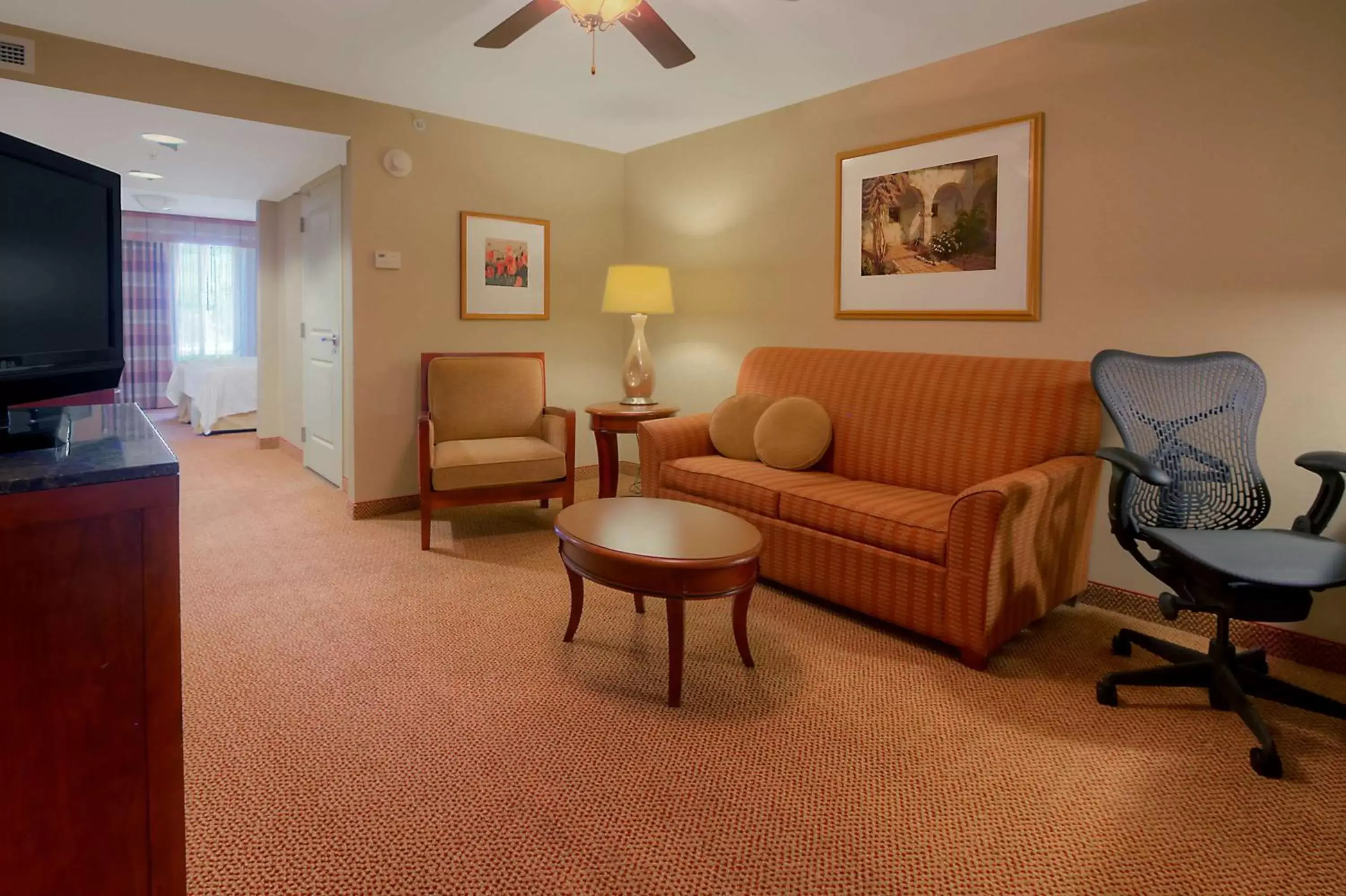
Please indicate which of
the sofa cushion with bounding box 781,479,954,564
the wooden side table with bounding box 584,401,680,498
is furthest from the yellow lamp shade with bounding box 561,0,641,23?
the wooden side table with bounding box 584,401,680,498

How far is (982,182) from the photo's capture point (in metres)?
3.25

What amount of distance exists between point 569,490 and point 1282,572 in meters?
2.98

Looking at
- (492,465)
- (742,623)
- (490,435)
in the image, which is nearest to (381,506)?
(490,435)

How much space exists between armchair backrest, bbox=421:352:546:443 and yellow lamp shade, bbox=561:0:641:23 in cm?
232

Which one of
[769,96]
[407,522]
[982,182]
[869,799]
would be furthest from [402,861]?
[769,96]

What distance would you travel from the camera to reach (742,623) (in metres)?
2.44

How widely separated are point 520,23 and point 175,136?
2836 millimetres

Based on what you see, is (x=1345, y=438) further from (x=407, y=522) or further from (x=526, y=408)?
(x=407, y=522)

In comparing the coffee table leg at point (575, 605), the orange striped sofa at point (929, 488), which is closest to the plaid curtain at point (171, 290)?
the orange striped sofa at point (929, 488)

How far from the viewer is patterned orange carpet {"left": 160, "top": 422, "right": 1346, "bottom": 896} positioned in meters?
1.56

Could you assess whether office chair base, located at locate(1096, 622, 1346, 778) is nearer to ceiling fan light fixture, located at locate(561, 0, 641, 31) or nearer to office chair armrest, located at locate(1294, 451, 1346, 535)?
office chair armrest, located at locate(1294, 451, 1346, 535)

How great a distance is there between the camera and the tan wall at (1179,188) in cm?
245

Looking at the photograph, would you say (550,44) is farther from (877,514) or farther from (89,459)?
(89,459)

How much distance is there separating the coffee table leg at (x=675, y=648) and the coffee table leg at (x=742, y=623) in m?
0.23
